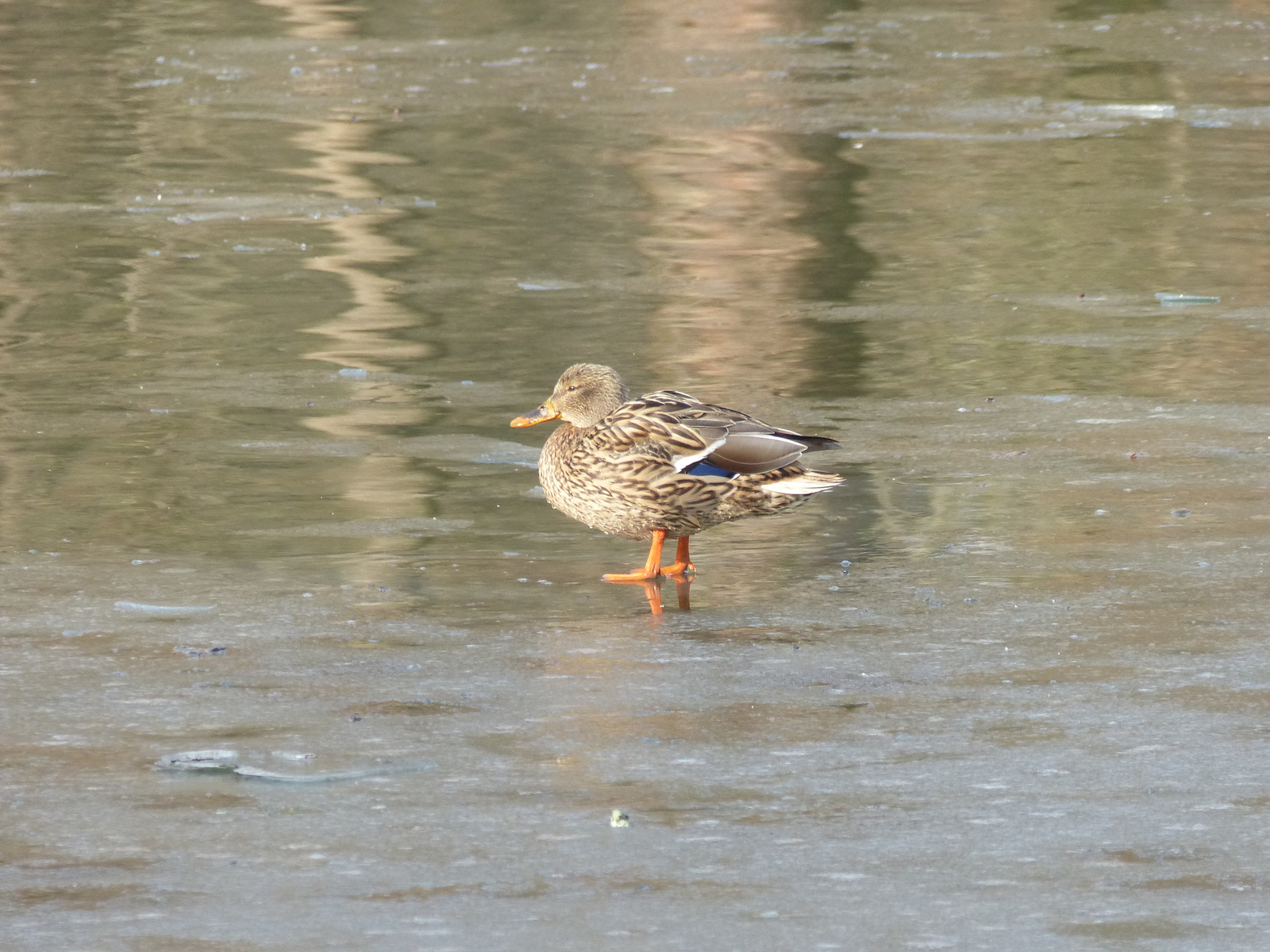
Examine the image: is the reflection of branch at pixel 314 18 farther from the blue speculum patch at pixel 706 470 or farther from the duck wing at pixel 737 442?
the blue speculum patch at pixel 706 470

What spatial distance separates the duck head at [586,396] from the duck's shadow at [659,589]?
75 cm

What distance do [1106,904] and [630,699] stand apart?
1.67 m

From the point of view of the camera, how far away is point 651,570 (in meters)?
7.20

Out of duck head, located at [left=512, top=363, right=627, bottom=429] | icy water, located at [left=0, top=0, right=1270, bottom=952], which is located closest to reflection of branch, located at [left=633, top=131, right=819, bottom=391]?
icy water, located at [left=0, top=0, right=1270, bottom=952]

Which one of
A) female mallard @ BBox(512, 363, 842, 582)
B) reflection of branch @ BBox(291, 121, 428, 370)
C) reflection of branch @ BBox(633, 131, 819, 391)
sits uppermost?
female mallard @ BBox(512, 363, 842, 582)

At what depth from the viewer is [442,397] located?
965 centimetres

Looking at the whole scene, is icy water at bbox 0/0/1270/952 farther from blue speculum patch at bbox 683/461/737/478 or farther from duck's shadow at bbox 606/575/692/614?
blue speculum patch at bbox 683/461/737/478

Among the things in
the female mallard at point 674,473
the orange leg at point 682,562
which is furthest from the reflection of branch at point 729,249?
the orange leg at point 682,562

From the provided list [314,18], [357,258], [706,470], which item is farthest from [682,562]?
[314,18]

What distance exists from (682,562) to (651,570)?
153mm

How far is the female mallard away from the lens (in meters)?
7.19

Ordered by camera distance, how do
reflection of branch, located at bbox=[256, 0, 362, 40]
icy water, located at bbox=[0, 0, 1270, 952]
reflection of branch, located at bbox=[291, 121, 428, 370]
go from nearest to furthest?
icy water, located at bbox=[0, 0, 1270, 952] < reflection of branch, located at bbox=[291, 121, 428, 370] < reflection of branch, located at bbox=[256, 0, 362, 40]

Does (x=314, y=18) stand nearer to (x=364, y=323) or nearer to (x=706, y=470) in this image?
(x=364, y=323)

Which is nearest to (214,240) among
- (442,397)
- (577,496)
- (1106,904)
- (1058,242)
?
(442,397)
